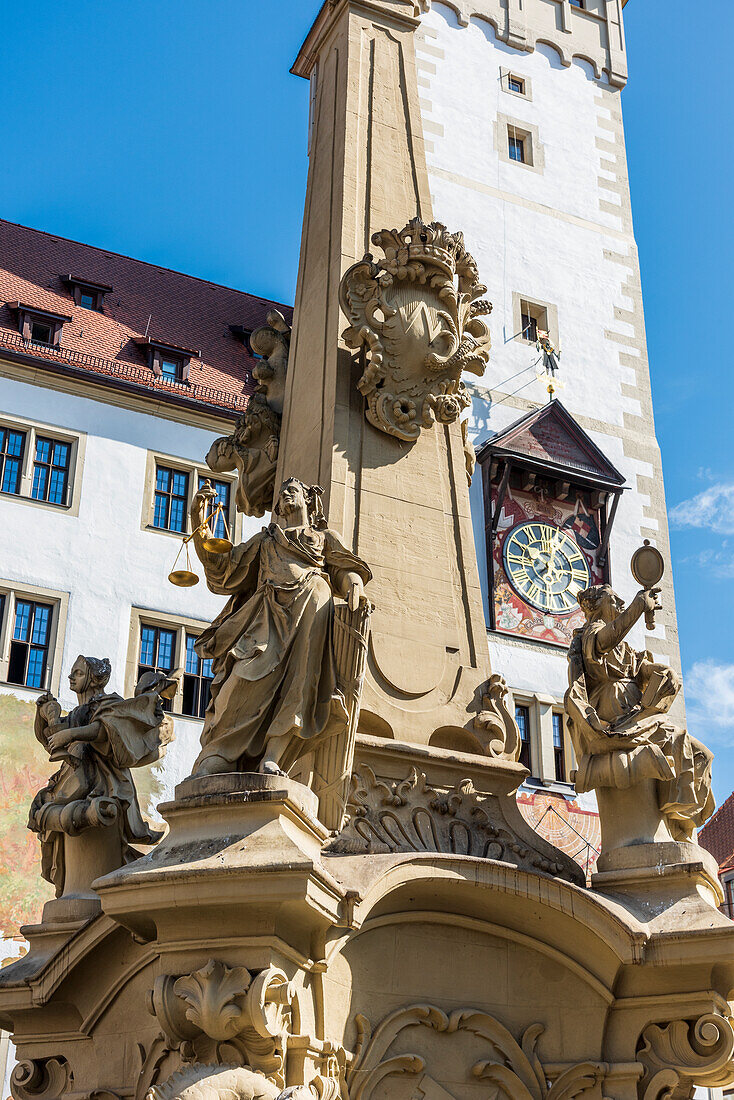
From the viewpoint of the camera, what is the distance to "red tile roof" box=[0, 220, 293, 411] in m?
23.8

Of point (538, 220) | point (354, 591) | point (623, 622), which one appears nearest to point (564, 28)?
point (538, 220)

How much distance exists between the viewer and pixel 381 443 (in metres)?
8.58

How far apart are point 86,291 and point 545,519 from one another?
9626 mm

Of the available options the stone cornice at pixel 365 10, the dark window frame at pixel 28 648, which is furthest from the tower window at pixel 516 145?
the stone cornice at pixel 365 10

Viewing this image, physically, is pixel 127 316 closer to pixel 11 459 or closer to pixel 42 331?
pixel 42 331

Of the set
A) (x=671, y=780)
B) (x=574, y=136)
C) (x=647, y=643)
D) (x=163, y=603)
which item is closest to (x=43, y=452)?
(x=163, y=603)

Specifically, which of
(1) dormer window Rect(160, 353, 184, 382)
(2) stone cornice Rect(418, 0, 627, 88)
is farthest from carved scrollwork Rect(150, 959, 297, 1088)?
(2) stone cornice Rect(418, 0, 627, 88)

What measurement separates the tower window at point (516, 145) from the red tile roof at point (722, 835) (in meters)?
15.7

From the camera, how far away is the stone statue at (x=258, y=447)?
30.6 feet

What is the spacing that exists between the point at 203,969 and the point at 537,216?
76.3 feet

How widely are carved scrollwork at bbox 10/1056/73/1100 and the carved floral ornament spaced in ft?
13.2

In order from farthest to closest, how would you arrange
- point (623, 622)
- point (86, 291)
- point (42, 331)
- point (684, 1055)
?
1. point (86, 291)
2. point (42, 331)
3. point (623, 622)
4. point (684, 1055)

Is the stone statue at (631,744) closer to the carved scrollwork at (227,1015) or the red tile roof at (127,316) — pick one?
the carved scrollwork at (227,1015)

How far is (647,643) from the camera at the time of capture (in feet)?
80.0
